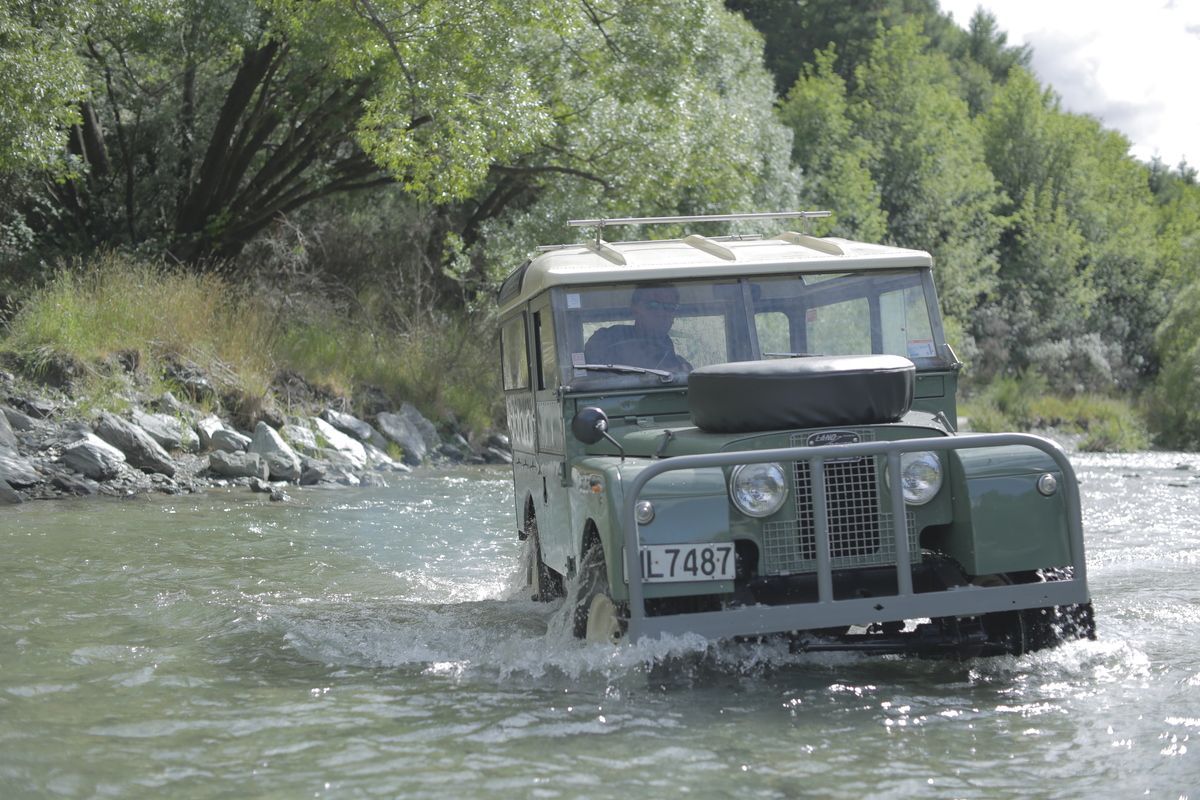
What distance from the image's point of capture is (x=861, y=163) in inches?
1837

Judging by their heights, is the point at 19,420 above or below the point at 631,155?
below

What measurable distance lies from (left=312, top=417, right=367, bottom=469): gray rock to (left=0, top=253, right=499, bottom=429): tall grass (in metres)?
0.92

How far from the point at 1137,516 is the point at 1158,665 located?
839cm

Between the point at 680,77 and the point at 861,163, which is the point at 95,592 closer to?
the point at 680,77

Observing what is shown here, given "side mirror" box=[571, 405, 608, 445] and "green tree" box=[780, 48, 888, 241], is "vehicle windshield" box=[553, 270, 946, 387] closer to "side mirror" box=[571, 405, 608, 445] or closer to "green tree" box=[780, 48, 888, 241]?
"side mirror" box=[571, 405, 608, 445]

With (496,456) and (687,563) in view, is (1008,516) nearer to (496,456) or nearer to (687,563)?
(687,563)

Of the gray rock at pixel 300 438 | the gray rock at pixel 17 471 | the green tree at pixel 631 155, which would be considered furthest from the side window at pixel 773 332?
the green tree at pixel 631 155

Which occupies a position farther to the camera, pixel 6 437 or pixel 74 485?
pixel 6 437

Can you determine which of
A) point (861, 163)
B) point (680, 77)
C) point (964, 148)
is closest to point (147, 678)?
point (680, 77)

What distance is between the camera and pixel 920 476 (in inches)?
234

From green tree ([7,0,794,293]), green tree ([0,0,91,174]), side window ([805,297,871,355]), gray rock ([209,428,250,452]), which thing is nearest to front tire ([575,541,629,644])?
→ side window ([805,297,871,355])

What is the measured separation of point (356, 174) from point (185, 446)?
28.3 ft

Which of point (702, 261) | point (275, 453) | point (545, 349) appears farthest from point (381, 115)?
point (702, 261)

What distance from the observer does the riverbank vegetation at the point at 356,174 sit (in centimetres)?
1827
